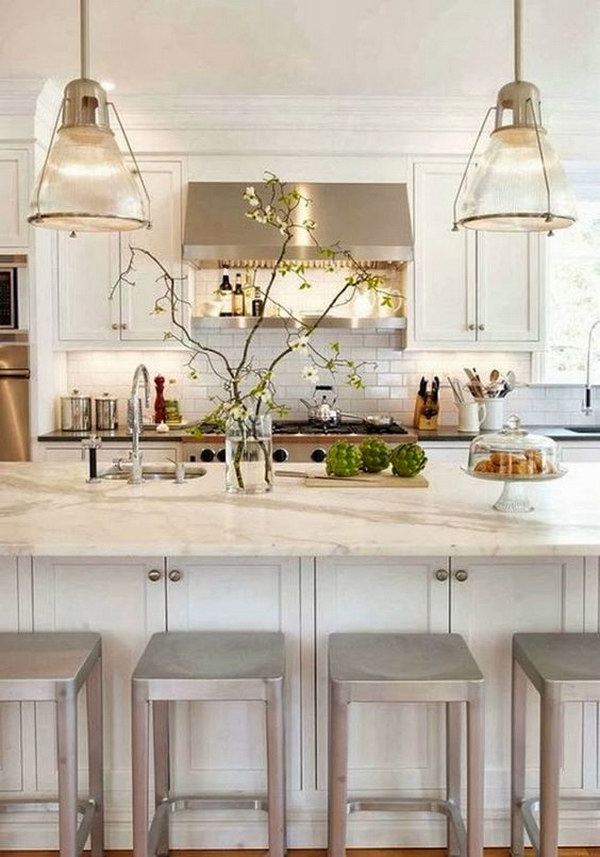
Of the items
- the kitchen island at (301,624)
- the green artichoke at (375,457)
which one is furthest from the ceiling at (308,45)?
the kitchen island at (301,624)

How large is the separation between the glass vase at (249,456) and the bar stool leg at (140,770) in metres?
0.89

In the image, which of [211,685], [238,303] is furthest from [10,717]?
[238,303]

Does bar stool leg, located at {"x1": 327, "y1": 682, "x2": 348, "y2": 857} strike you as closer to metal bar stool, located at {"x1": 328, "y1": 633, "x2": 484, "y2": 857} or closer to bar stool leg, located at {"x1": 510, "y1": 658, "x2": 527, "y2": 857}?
metal bar stool, located at {"x1": 328, "y1": 633, "x2": 484, "y2": 857}

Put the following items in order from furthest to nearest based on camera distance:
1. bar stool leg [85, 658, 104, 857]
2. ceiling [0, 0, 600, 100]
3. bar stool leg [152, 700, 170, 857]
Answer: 1. ceiling [0, 0, 600, 100]
2. bar stool leg [152, 700, 170, 857]
3. bar stool leg [85, 658, 104, 857]

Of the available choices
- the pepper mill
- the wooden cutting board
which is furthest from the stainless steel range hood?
the wooden cutting board

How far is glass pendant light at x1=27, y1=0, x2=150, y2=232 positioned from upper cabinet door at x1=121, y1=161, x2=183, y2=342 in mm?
2410

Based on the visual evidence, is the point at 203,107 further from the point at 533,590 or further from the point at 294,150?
the point at 533,590

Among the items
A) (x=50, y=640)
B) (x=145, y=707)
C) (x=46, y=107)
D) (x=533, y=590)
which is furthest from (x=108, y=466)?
(x=46, y=107)

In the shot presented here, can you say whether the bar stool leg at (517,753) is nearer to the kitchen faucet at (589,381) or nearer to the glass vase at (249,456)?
the glass vase at (249,456)

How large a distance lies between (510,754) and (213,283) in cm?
345

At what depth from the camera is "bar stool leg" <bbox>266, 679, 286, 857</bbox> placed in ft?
6.20

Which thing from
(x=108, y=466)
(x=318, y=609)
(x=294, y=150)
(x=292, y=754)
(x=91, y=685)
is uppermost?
(x=294, y=150)

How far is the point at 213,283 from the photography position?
5.04m

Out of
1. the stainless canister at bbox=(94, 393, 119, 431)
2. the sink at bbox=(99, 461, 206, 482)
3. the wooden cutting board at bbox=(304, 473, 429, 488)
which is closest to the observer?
the wooden cutting board at bbox=(304, 473, 429, 488)
